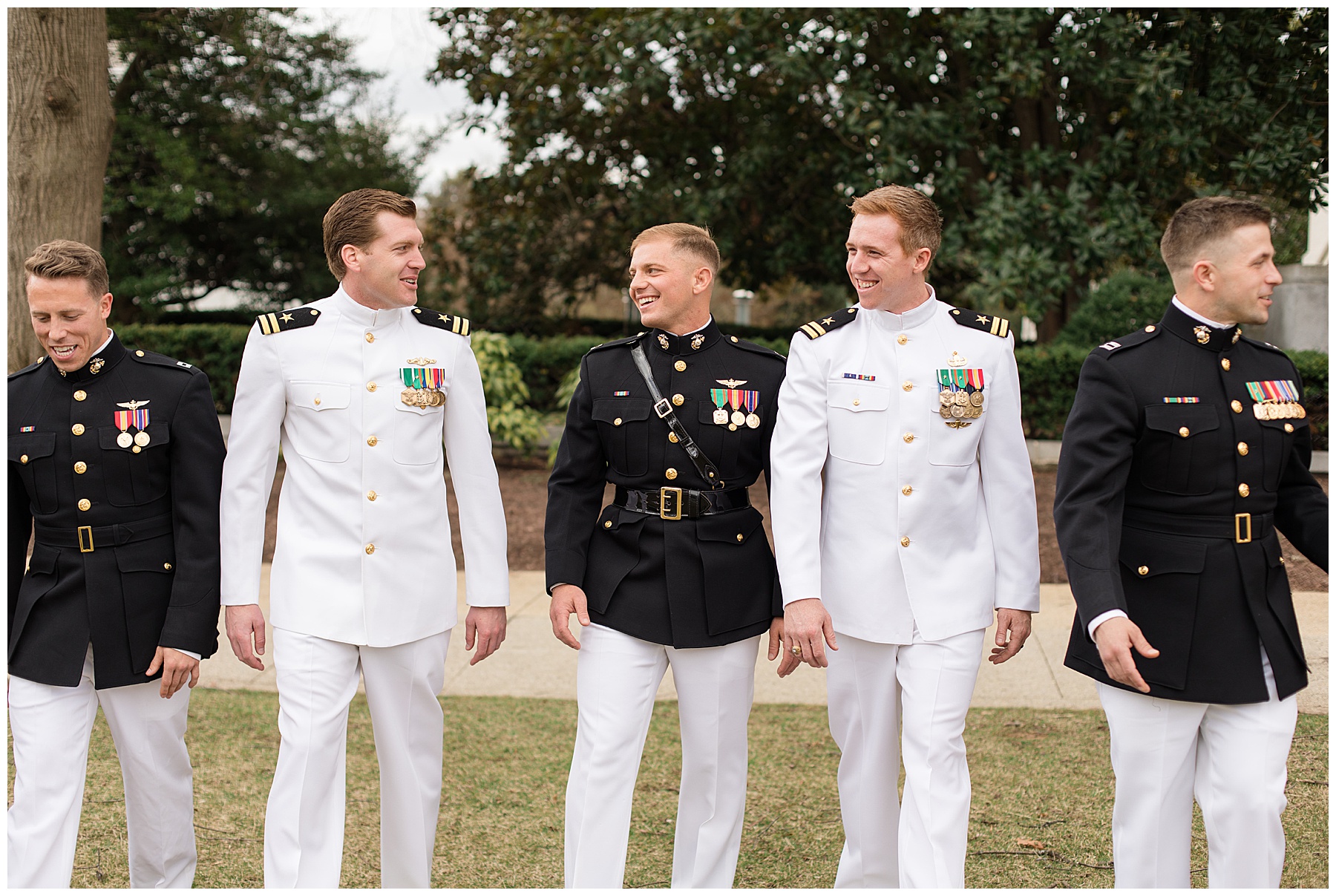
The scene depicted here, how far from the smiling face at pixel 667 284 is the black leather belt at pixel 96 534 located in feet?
4.97

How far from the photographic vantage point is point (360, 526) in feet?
11.3

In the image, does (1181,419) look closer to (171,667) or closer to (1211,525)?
(1211,525)

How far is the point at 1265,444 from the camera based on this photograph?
3141 millimetres

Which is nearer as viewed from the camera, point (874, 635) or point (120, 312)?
point (874, 635)

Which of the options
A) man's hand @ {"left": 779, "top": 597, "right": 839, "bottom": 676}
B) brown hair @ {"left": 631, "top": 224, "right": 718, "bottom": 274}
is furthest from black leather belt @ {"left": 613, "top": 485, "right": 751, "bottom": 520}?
brown hair @ {"left": 631, "top": 224, "right": 718, "bottom": 274}

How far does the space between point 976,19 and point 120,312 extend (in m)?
14.9

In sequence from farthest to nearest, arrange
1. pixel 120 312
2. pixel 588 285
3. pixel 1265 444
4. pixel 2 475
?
pixel 120 312, pixel 588 285, pixel 2 475, pixel 1265 444

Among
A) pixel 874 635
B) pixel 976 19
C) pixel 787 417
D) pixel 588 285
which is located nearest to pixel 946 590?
pixel 874 635

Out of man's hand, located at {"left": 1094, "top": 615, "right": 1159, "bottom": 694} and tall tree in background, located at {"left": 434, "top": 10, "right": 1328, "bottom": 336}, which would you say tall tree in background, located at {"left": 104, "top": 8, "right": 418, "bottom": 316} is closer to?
tall tree in background, located at {"left": 434, "top": 10, "right": 1328, "bottom": 336}

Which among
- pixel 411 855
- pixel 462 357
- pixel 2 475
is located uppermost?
pixel 462 357

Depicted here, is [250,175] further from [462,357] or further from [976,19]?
[462,357]

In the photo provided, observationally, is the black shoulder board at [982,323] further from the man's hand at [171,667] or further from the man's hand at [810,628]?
the man's hand at [171,667]

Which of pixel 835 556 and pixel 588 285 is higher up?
pixel 588 285

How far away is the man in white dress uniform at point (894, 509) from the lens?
3.37 metres
